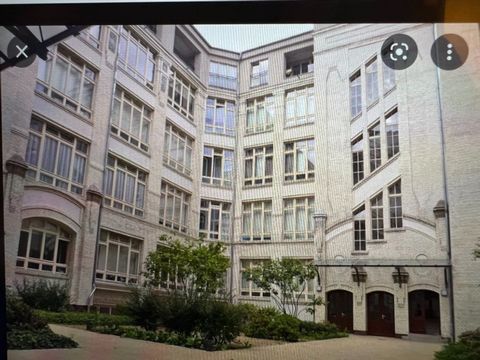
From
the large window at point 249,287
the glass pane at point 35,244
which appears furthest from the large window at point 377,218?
the glass pane at point 35,244

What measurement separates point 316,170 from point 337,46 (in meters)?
1.23

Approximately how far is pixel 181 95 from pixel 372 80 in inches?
76.4

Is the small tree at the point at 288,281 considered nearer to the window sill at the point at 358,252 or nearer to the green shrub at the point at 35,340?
the window sill at the point at 358,252

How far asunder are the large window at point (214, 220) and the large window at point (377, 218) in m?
1.38

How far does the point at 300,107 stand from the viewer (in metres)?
4.97

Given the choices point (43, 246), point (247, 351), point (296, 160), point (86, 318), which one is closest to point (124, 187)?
point (43, 246)

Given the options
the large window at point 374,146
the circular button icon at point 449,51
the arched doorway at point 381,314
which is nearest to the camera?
the arched doorway at point 381,314

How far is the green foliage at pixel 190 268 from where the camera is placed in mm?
4668

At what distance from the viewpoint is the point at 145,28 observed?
4.93 m

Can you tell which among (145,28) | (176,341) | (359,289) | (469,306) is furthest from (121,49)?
(469,306)

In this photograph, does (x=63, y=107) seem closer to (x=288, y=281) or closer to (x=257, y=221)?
(x=257, y=221)

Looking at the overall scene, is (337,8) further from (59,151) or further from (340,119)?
(59,151)

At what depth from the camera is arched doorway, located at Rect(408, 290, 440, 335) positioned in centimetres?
416

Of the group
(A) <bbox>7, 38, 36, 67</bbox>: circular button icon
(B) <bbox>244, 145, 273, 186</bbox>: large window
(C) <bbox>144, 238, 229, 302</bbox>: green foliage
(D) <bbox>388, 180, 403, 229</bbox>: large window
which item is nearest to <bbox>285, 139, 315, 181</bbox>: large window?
(B) <bbox>244, 145, 273, 186</bbox>: large window
